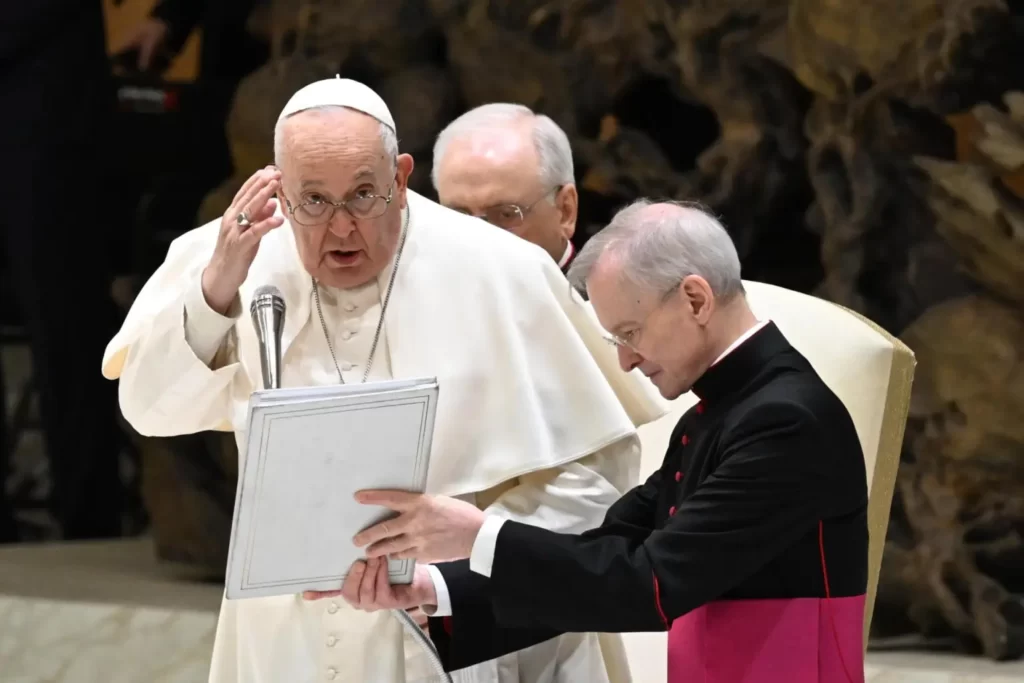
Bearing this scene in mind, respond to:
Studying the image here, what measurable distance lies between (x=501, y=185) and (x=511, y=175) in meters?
0.04

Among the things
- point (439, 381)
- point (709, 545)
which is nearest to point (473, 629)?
point (439, 381)

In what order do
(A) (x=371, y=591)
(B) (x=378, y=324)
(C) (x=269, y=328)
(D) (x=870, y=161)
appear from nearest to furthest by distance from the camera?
(A) (x=371, y=591)
(C) (x=269, y=328)
(B) (x=378, y=324)
(D) (x=870, y=161)

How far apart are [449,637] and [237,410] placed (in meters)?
0.62

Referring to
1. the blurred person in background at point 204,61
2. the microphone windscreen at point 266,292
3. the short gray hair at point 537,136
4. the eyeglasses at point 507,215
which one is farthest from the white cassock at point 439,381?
the blurred person in background at point 204,61

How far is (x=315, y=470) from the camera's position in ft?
7.64

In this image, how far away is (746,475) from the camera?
232 centimetres

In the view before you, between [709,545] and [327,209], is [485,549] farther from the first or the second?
[327,209]

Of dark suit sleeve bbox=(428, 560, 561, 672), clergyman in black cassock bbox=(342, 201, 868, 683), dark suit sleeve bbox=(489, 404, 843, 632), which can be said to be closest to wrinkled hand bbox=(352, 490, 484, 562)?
clergyman in black cassock bbox=(342, 201, 868, 683)

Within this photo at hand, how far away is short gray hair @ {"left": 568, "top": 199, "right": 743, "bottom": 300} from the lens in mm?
A: 2402

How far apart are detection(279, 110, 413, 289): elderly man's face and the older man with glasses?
90cm

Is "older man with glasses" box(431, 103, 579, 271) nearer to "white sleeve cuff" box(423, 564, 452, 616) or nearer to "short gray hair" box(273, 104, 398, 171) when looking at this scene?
"short gray hair" box(273, 104, 398, 171)

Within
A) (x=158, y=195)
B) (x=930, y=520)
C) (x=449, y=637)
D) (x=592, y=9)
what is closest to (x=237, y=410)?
(x=449, y=637)

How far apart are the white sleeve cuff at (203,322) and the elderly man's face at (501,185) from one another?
1048 millimetres

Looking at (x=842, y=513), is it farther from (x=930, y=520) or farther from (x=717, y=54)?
(x=717, y=54)
